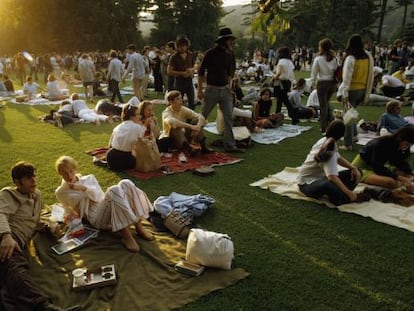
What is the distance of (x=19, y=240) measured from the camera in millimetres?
3438

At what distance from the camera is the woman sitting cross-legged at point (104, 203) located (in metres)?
3.73

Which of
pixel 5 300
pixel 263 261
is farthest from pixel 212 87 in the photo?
pixel 5 300

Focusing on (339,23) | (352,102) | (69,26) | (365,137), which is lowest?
(365,137)

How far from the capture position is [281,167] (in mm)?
6309

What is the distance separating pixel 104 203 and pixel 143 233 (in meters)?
0.51

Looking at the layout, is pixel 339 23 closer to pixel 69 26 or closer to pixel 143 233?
pixel 69 26

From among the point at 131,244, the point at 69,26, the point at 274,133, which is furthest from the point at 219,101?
the point at 69,26

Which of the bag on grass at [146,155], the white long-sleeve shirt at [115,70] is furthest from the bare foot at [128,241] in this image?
the white long-sleeve shirt at [115,70]

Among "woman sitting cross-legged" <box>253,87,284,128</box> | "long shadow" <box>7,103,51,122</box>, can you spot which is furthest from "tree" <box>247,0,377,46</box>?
"woman sitting cross-legged" <box>253,87,284,128</box>

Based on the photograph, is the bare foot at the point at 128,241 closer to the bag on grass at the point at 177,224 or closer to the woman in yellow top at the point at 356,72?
the bag on grass at the point at 177,224

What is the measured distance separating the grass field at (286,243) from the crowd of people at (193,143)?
56 centimetres

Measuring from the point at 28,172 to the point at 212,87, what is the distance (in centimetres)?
401

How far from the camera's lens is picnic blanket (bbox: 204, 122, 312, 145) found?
792 cm

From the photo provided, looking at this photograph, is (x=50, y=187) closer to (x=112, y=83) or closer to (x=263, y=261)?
(x=263, y=261)
